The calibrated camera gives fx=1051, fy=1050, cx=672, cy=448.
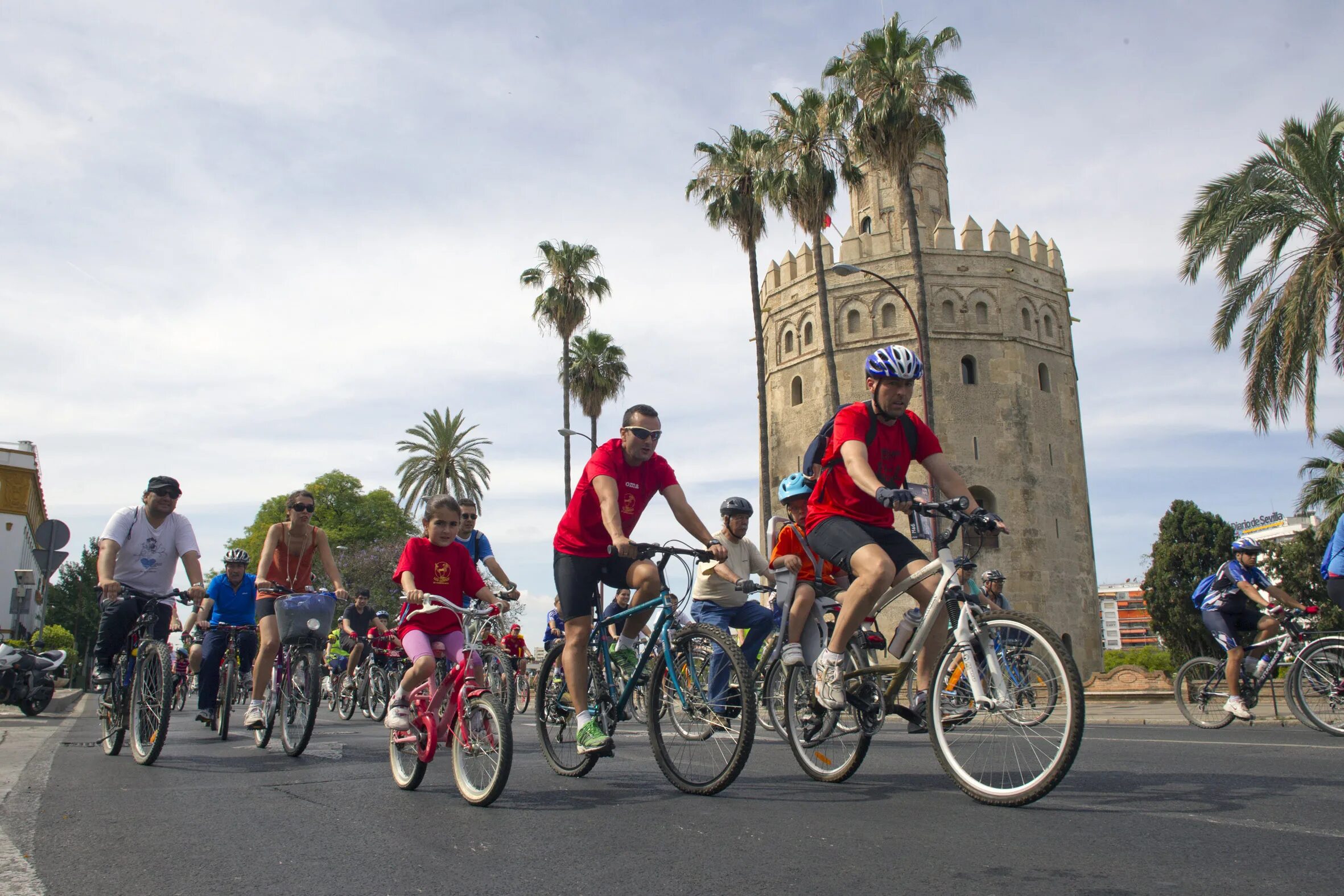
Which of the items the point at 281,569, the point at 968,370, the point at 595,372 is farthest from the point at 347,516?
the point at 281,569

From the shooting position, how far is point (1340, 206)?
1770 centimetres

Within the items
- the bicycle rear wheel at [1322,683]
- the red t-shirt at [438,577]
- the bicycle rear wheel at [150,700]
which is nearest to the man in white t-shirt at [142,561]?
the bicycle rear wheel at [150,700]

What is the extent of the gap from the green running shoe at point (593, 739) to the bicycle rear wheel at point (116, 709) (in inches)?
144

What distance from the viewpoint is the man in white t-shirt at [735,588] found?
7195 mm

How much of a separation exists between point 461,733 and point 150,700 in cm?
293

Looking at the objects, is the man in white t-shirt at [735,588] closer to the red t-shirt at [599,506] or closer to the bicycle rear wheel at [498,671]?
the red t-shirt at [599,506]

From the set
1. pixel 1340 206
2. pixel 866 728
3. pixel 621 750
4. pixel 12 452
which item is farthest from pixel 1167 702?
pixel 12 452

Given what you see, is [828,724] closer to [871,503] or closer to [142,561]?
[871,503]

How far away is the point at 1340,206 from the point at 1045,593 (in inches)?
963

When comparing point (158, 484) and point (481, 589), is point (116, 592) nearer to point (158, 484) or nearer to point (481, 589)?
point (158, 484)

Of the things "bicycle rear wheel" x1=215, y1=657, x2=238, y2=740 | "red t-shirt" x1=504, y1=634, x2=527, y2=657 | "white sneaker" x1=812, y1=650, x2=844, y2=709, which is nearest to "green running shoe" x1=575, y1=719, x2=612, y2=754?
"white sneaker" x1=812, y1=650, x2=844, y2=709

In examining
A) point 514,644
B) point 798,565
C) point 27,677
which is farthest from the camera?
point 514,644

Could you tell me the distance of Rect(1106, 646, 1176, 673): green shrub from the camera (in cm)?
3259

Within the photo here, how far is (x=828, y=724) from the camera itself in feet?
16.5
